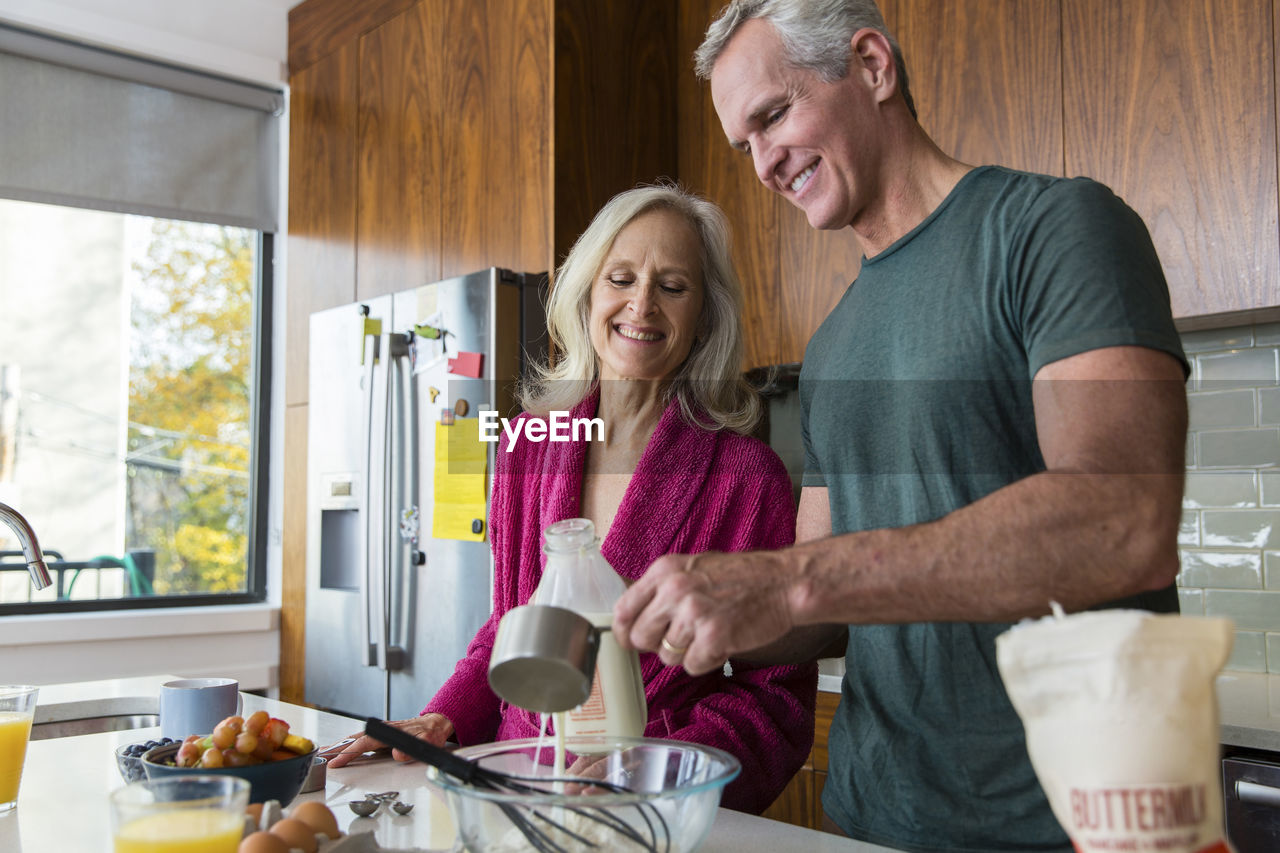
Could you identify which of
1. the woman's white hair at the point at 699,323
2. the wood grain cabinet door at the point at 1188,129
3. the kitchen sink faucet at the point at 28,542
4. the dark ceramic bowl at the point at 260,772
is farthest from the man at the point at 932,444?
the wood grain cabinet door at the point at 1188,129

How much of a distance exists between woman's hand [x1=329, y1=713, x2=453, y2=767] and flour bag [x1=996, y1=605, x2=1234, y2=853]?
0.79 m

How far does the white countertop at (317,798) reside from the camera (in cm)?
94

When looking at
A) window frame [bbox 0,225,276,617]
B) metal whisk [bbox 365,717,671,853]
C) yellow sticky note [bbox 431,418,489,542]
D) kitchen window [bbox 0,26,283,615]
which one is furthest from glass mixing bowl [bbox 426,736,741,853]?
window frame [bbox 0,225,276,617]

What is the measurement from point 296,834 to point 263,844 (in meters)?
0.03

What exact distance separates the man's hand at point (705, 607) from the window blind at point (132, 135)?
3.36 meters

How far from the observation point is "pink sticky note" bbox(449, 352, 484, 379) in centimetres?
272

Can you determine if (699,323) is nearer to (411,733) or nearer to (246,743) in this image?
(411,733)

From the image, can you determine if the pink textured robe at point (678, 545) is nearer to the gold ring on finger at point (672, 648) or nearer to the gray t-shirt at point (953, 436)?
the gray t-shirt at point (953, 436)

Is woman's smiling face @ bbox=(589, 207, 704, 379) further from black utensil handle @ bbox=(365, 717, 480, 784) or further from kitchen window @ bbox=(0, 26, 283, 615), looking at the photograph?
kitchen window @ bbox=(0, 26, 283, 615)

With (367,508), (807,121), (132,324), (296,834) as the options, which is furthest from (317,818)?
(132,324)

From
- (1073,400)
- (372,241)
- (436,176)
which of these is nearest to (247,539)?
(372,241)

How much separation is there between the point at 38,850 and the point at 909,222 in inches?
42.2

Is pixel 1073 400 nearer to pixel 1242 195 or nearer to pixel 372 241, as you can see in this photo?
pixel 1242 195

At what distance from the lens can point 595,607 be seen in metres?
0.93
